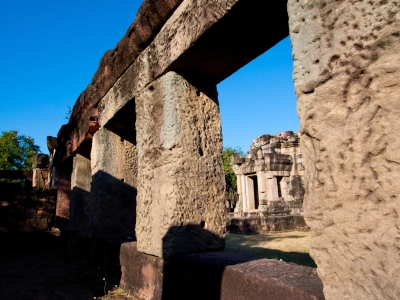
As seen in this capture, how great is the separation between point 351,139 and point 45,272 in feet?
16.4

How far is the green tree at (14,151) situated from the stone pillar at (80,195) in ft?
95.0

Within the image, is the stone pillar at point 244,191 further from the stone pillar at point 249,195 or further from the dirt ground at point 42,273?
the dirt ground at point 42,273

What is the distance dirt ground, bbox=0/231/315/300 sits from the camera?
3715mm

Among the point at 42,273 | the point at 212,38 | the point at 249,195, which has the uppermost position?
the point at 249,195

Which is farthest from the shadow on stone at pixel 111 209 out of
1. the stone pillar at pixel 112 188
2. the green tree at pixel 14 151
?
the green tree at pixel 14 151

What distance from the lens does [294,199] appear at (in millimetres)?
14930

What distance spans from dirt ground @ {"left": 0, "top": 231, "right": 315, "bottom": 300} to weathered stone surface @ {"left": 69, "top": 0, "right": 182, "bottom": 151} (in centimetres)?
211

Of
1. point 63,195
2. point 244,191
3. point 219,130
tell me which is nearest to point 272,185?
point 244,191

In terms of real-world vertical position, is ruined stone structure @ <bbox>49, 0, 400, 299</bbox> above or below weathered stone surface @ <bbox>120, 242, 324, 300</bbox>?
above

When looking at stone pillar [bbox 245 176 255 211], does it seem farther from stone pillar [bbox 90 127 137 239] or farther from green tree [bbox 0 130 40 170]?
green tree [bbox 0 130 40 170]

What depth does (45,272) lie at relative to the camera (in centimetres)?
498

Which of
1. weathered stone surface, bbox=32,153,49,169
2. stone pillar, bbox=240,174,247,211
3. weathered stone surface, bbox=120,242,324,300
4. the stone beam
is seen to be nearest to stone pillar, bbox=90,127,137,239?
weathered stone surface, bbox=120,242,324,300

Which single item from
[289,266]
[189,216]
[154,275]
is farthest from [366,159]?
[154,275]

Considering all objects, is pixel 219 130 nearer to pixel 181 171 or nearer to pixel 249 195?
pixel 181 171
